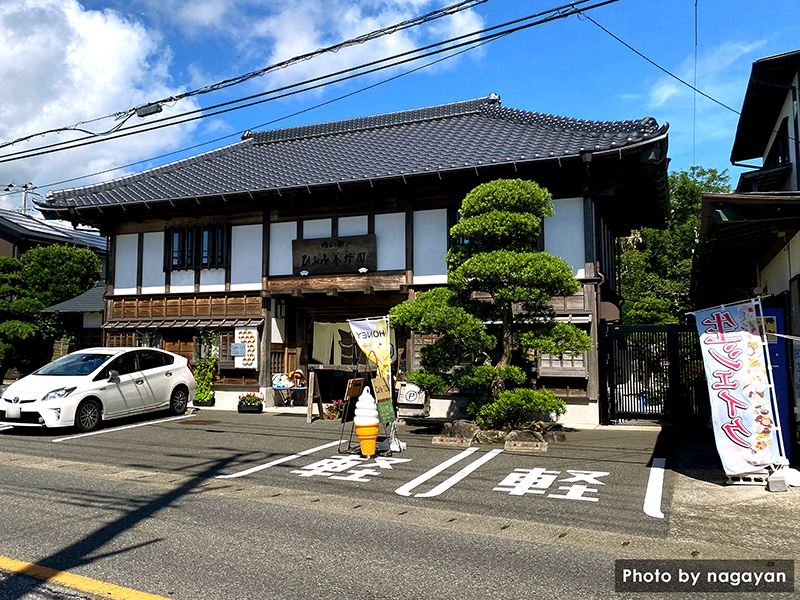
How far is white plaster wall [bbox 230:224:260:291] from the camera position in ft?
50.8

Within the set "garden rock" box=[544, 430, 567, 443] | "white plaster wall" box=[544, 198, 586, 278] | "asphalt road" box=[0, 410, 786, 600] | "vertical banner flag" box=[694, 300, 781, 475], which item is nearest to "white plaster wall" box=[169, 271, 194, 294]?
"asphalt road" box=[0, 410, 786, 600]

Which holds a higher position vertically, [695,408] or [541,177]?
[541,177]

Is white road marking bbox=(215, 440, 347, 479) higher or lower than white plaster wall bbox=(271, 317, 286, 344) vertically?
lower

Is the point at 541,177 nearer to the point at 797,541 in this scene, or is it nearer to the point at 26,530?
the point at 797,541

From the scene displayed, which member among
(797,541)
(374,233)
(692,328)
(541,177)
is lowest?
(797,541)

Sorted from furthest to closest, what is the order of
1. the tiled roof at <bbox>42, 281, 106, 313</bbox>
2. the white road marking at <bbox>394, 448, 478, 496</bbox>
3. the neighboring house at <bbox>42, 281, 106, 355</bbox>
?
the neighboring house at <bbox>42, 281, 106, 355</bbox> → the tiled roof at <bbox>42, 281, 106, 313</bbox> → the white road marking at <bbox>394, 448, 478, 496</bbox>

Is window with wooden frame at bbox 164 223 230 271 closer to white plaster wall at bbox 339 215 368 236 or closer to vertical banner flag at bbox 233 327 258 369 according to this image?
vertical banner flag at bbox 233 327 258 369

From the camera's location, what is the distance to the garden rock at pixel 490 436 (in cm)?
997

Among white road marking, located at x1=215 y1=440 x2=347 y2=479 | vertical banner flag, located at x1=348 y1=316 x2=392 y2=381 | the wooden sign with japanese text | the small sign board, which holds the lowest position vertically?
white road marking, located at x1=215 y1=440 x2=347 y2=479

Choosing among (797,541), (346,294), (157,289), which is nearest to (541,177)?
(346,294)

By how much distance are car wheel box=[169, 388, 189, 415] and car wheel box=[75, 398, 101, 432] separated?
209 cm

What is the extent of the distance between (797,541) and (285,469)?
5.71 m

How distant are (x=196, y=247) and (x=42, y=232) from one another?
1469 cm

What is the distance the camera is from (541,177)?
12.9 m
